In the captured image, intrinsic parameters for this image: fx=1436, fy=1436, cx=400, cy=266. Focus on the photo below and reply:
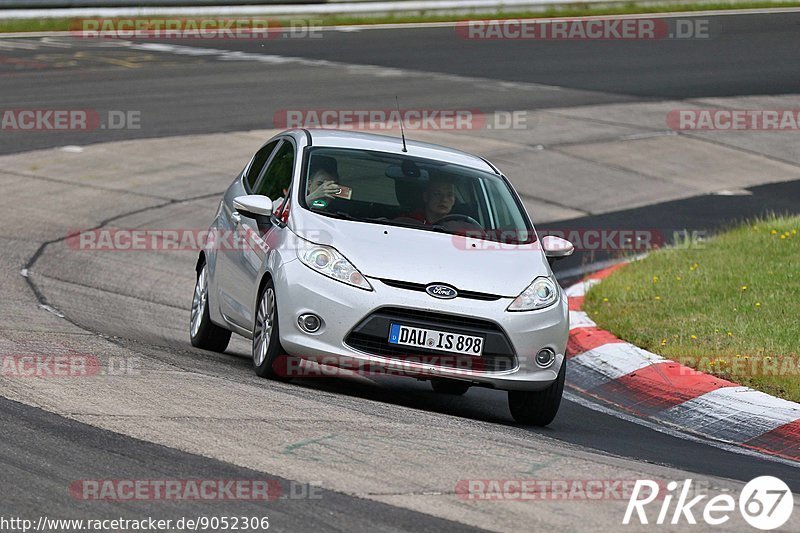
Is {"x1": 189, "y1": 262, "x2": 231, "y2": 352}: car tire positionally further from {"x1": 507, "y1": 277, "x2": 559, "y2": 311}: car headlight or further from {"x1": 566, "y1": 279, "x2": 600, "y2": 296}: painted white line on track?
{"x1": 566, "y1": 279, "x2": 600, "y2": 296}: painted white line on track

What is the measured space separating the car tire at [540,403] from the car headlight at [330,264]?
1.27m

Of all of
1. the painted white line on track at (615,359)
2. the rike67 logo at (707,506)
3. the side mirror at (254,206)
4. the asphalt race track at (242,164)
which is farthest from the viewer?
the painted white line on track at (615,359)

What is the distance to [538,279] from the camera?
8.68 metres

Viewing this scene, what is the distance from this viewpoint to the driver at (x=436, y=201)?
9.21 m

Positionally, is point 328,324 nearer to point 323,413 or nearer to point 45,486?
point 323,413

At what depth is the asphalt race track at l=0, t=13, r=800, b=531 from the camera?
245 inches

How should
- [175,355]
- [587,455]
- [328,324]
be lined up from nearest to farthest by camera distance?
1. [587,455]
2. [328,324]
3. [175,355]

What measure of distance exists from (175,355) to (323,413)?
2225mm

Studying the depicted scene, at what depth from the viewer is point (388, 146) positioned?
9867mm

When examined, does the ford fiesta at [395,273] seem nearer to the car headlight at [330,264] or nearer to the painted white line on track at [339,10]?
the car headlight at [330,264]

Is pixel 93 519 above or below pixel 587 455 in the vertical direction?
above

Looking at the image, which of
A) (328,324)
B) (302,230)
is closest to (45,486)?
(328,324)

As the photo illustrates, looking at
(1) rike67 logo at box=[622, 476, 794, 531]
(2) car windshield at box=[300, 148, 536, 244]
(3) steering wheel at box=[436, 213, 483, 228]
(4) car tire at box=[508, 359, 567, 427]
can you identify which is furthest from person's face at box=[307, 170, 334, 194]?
(1) rike67 logo at box=[622, 476, 794, 531]

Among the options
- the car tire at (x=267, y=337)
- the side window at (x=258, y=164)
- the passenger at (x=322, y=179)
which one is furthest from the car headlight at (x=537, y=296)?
the side window at (x=258, y=164)
